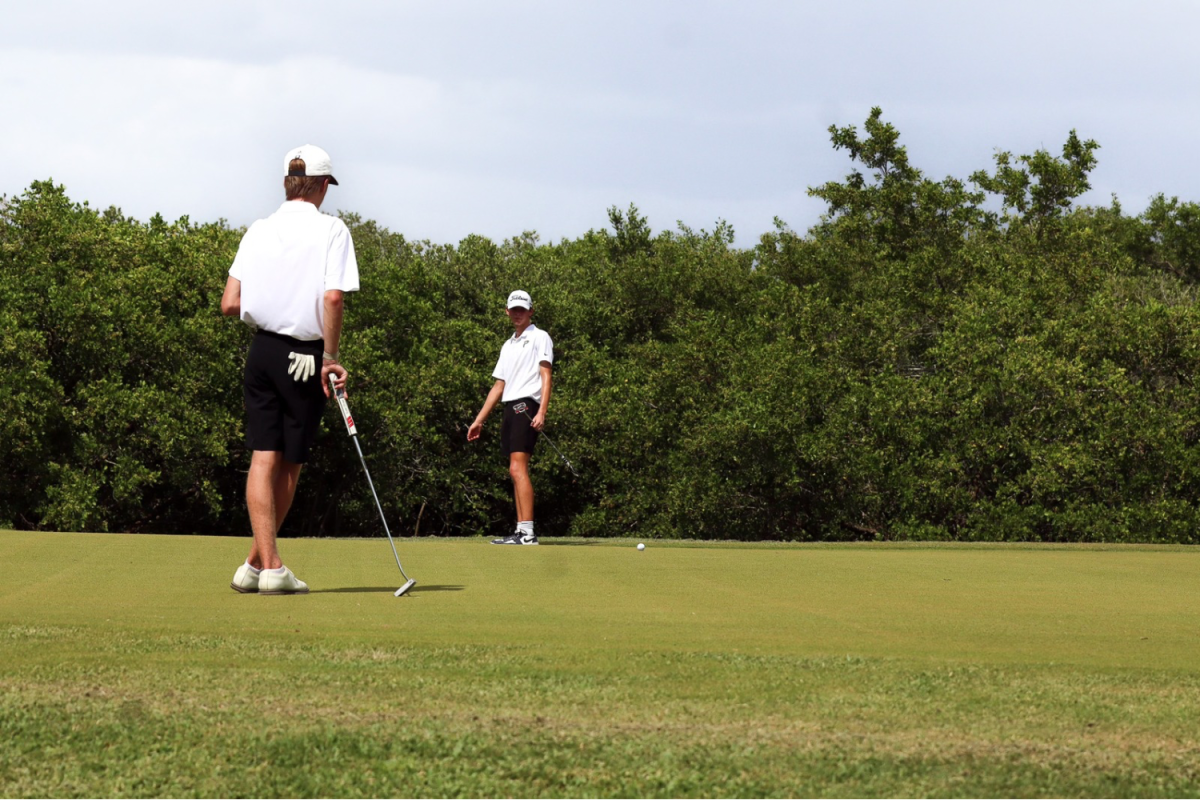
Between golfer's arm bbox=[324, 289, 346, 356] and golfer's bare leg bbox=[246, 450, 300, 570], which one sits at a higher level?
golfer's arm bbox=[324, 289, 346, 356]

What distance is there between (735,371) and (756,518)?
230cm

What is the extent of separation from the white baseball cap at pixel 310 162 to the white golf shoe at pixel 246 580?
1.96 meters

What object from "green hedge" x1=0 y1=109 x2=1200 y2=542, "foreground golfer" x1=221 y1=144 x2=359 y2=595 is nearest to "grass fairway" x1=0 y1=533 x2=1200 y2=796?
"foreground golfer" x1=221 y1=144 x2=359 y2=595

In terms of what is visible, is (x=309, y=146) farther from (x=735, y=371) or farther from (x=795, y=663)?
(x=735, y=371)

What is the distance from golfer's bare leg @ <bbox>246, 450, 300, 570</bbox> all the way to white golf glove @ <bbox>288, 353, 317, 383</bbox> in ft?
1.27

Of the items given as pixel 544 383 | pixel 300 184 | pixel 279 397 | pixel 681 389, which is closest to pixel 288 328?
pixel 279 397

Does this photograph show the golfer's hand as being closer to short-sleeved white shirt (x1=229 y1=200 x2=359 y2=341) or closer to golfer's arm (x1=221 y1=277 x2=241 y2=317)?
short-sleeved white shirt (x1=229 y1=200 x2=359 y2=341)

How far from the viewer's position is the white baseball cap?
6738 mm

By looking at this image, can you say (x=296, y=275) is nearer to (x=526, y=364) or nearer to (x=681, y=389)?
(x=526, y=364)

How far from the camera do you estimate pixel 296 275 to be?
6.54 m

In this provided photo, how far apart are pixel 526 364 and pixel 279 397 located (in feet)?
15.6

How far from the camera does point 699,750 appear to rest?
2957mm

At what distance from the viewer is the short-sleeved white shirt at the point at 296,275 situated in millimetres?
6531

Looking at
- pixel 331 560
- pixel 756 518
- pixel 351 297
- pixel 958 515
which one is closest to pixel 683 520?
pixel 756 518
